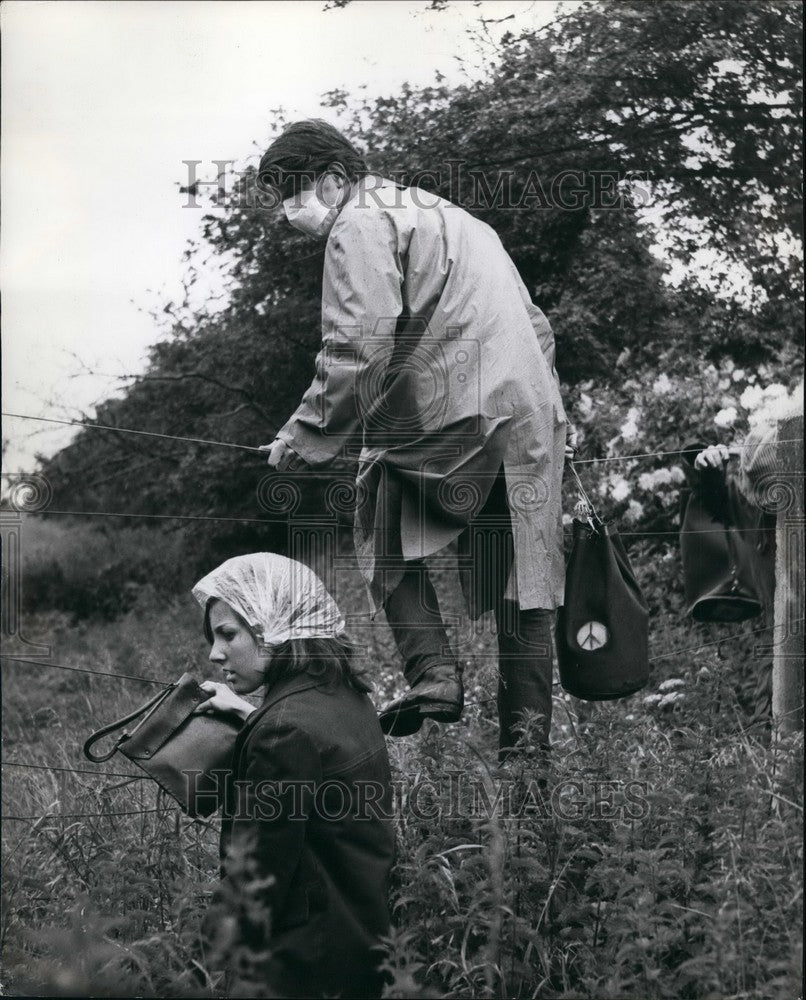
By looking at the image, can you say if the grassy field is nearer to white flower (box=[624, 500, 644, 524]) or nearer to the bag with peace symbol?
the bag with peace symbol

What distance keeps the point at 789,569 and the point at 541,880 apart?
5.04ft

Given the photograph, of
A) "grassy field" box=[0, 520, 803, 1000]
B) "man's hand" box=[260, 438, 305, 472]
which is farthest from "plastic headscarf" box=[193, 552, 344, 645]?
"grassy field" box=[0, 520, 803, 1000]

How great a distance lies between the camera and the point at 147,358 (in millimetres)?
6680

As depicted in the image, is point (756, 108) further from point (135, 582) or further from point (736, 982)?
point (135, 582)

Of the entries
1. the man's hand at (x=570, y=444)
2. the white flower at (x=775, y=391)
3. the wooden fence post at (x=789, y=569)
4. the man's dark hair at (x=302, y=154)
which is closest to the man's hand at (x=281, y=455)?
the man's dark hair at (x=302, y=154)

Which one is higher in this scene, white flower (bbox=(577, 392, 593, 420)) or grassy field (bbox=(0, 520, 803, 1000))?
white flower (bbox=(577, 392, 593, 420))

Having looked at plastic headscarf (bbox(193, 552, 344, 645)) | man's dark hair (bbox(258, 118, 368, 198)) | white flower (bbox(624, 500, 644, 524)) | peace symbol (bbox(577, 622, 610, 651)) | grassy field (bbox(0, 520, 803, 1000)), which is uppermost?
man's dark hair (bbox(258, 118, 368, 198))

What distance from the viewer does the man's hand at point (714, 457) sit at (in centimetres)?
429

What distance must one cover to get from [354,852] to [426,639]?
2.50 ft

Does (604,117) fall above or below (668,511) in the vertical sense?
above

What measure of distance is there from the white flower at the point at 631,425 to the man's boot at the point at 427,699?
2.48m

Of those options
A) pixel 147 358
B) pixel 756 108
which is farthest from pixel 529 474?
pixel 147 358

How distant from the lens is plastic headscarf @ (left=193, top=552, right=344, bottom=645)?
3023 millimetres

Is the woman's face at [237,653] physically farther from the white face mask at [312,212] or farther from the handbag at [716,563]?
the handbag at [716,563]
